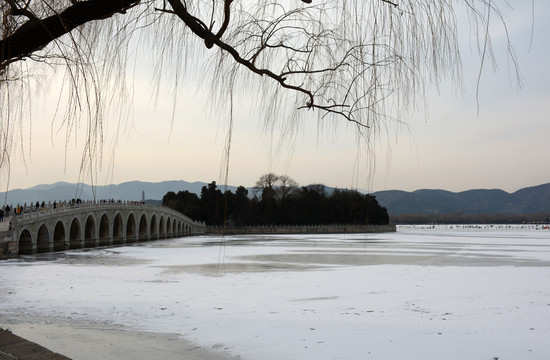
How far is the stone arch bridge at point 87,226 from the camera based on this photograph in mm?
40781

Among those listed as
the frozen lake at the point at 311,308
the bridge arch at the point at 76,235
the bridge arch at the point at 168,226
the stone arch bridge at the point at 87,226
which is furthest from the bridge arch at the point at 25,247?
the bridge arch at the point at 168,226

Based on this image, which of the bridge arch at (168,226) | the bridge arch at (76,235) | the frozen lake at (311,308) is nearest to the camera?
the frozen lake at (311,308)

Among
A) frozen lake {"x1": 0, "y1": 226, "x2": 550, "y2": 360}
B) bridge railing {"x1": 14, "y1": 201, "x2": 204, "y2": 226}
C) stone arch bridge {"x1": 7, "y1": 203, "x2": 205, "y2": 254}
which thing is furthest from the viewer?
stone arch bridge {"x1": 7, "y1": 203, "x2": 205, "y2": 254}

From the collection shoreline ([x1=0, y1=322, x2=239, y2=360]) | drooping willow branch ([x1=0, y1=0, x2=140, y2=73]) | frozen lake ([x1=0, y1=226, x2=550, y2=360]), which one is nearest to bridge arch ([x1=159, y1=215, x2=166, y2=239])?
frozen lake ([x1=0, y1=226, x2=550, y2=360])

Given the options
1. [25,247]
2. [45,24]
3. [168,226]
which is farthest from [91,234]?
[45,24]

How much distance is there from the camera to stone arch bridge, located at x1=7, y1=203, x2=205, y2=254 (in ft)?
134

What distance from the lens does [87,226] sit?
63.7 meters

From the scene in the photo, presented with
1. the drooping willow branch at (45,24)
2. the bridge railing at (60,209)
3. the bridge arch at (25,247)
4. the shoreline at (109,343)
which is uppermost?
the drooping willow branch at (45,24)

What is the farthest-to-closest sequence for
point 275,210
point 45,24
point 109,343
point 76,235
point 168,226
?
point 275,210 < point 168,226 < point 76,235 < point 109,343 < point 45,24

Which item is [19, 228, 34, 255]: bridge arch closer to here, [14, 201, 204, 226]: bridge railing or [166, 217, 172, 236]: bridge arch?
[14, 201, 204, 226]: bridge railing

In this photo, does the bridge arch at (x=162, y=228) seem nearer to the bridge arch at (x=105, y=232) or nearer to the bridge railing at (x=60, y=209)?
the bridge railing at (x=60, y=209)

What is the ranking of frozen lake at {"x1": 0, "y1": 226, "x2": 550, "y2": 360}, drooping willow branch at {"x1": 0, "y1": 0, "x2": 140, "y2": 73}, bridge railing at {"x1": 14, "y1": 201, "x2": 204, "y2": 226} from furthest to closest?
bridge railing at {"x1": 14, "y1": 201, "x2": 204, "y2": 226} < frozen lake at {"x1": 0, "y1": 226, "x2": 550, "y2": 360} < drooping willow branch at {"x1": 0, "y1": 0, "x2": 140, "y2": 73}

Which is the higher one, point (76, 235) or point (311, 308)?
point (311, 308)

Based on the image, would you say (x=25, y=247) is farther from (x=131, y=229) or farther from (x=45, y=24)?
(x=45, y=24)
